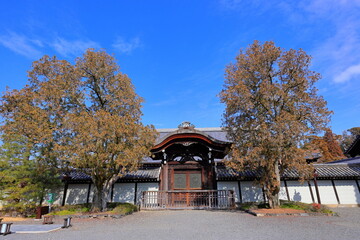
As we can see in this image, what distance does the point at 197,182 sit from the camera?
1639 centimetres

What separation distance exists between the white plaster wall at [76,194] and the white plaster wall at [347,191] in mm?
20671

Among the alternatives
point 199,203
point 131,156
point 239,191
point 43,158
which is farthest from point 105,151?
point 239,191

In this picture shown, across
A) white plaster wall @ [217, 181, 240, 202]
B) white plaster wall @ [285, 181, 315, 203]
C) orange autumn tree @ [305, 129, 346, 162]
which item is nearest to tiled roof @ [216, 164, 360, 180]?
white plaster wall @ [217, 181, 240, 202]

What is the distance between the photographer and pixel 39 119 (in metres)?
12.2

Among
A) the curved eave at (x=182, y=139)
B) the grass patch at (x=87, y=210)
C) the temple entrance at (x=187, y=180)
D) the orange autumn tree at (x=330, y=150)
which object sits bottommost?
the grass patch at (x=87, y=210)

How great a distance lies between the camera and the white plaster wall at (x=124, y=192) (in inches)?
626

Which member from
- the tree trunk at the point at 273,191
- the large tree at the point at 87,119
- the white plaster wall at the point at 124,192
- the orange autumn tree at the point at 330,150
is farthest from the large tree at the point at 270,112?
the orange autumn tree at the point at 330,150

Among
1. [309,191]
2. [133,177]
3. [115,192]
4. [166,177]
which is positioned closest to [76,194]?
[115,192]

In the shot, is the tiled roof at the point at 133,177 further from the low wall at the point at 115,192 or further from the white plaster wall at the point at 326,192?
the white plaster wall at the point at 326,192

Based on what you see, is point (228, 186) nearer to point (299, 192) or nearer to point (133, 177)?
point (299, 192)

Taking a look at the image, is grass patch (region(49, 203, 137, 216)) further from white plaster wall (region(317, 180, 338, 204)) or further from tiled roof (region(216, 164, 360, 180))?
white plaster wall (region(317, 180, 338, 204))

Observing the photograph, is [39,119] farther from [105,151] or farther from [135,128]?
[135,128]

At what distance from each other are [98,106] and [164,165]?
7.24 metres

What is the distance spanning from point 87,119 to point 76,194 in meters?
8.58
